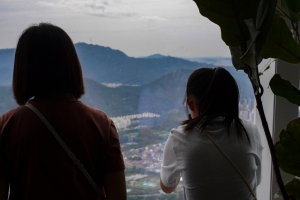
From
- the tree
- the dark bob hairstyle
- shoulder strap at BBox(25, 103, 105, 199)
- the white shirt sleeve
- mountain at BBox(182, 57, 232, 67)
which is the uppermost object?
the tree


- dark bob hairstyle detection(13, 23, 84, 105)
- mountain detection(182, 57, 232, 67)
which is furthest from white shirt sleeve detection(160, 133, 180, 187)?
mountain detection(182, 57, 232, 67)

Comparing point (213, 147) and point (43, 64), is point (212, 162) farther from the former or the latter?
point (43, 64)

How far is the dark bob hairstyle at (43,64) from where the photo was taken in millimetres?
1067

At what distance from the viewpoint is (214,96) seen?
4.21 ft

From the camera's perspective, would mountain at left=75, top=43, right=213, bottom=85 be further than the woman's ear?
Yes

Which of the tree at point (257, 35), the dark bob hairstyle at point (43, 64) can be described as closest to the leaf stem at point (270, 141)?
the tree at point (257, 35)

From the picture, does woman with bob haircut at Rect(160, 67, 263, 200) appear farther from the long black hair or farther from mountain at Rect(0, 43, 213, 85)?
mountain at Rect(0, 43, 213, 85)

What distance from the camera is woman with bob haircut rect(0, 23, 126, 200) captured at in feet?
3.34

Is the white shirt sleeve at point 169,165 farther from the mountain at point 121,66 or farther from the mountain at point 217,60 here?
the mountain at point 217,60

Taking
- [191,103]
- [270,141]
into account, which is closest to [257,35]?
[270,141]

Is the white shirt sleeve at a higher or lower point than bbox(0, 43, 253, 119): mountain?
lower

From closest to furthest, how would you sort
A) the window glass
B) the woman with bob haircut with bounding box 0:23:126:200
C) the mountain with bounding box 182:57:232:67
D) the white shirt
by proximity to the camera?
the woman with bob haircut with bounding box 0:23:126:200 → the white shirt → the window glass → the mountain with bounding box 182:57:232:67

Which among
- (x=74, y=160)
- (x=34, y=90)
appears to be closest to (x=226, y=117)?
(x=74, y=160)

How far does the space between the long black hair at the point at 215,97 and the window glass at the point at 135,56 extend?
1.01 ft
